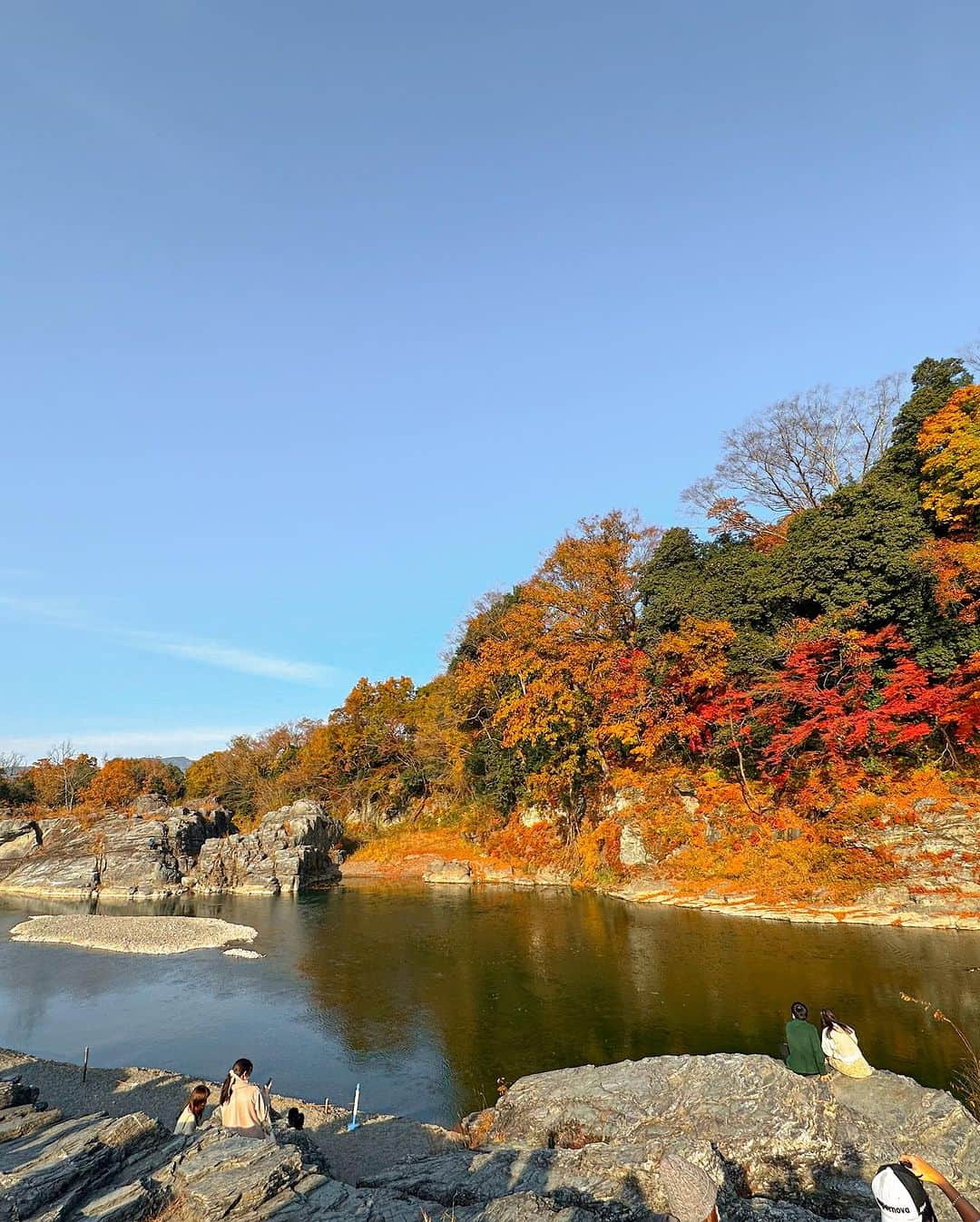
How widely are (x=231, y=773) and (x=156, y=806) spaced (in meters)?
15.4

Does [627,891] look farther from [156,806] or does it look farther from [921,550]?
[156,806]

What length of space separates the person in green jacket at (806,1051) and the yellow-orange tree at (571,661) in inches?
945

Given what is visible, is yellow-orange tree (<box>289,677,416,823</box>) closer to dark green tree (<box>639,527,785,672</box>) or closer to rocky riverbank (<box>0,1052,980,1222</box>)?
dark green tree (<box>639,527,785,672</box>)

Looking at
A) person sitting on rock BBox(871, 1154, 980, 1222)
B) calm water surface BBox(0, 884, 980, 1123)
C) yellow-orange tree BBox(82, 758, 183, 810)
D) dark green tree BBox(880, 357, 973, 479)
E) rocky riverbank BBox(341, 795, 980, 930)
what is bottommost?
calm water surface BBox(0, 884, 980, 1123)

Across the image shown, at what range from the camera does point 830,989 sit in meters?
17.5

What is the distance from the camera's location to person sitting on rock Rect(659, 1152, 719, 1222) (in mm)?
6629

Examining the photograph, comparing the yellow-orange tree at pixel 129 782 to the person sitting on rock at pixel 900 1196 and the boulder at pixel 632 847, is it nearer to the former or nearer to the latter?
the boulder at pixel 632 847

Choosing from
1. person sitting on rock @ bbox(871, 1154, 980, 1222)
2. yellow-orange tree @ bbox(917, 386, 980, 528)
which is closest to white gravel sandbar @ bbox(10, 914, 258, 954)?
person sitting on rock @ bbox(871, 1154, 980, 1222)

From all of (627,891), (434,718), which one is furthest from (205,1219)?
(434,718)

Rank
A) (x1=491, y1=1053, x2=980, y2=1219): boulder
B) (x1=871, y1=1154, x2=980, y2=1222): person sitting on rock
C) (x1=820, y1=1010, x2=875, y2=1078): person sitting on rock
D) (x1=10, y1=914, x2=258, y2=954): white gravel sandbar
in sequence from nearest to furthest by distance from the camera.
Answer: (x1=871, y1=1154, x2=980, y2=1222): person sitting on rock
(x1=491, y1=1053, x2=980, y2=1219): boulder
(x1=820, y1=1010, x2=875, y2=1078): person sitting on rock
(x1=10, y1=914, x2=258, y2=954): white gravel sandbar

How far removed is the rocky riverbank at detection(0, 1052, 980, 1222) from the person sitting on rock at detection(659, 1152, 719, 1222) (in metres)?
0.73

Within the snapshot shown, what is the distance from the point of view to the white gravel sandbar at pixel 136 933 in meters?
29.4

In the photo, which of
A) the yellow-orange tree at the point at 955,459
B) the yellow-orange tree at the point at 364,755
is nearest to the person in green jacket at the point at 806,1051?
the yellow-orange tree at the point at 955,459

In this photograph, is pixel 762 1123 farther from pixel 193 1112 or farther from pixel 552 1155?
pixel 193 1112
